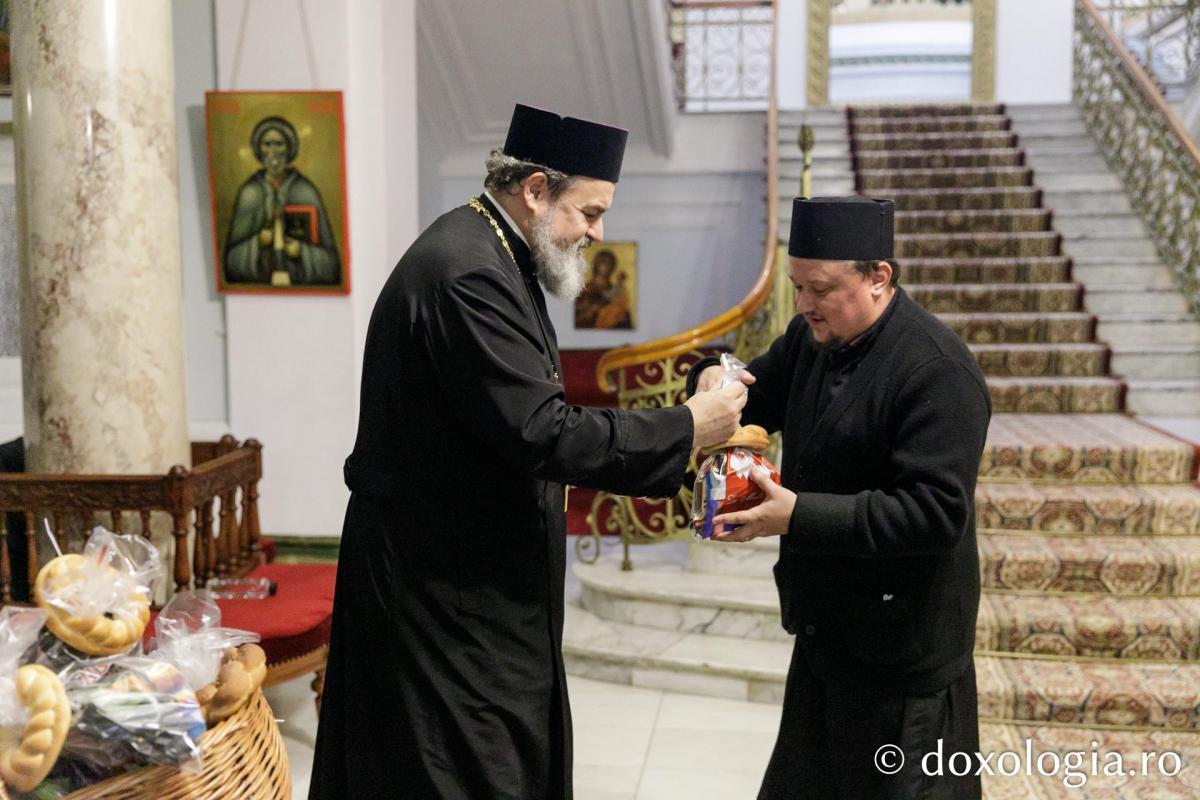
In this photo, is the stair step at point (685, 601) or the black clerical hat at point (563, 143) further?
the stair step at point (685, 601)

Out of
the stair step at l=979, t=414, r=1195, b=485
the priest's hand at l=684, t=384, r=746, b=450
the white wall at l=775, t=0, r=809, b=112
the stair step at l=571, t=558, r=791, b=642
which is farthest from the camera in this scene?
the white wall at l=775, t=0, r=809, b=112

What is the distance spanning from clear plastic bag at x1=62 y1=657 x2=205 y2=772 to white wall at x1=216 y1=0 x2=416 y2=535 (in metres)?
3.84

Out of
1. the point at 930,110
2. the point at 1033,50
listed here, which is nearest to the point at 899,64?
the point at 1033,50

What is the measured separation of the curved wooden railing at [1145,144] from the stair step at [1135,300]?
0.09m

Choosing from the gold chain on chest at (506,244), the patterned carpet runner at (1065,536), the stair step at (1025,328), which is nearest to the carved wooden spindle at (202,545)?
the gold chain on chest at (506,244)

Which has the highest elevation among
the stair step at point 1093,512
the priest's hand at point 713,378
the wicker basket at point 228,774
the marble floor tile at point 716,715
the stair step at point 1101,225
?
the stair step at point 1101,225

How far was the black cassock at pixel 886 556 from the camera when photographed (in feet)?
6.79

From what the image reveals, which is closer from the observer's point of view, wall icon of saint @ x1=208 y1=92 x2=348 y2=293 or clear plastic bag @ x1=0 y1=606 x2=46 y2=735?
clear plastic bag @ x1=0 y1=606 x2=46 y2=735

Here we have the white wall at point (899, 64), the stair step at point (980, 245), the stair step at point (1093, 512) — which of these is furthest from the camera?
the white wall at point (899, 64)

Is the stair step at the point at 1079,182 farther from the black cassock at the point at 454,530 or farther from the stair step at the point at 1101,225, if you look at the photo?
the black cassock at the point at 454,530

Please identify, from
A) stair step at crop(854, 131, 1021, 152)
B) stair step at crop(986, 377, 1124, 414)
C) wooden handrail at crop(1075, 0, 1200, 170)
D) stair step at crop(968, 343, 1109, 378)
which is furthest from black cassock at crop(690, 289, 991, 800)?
stair step at crop(854, 131, 1021, 152)

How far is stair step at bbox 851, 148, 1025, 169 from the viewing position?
9.44m

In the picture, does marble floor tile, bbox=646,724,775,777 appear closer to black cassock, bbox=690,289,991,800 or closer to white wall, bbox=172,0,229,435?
black cassock, bbox=690,289,991,800

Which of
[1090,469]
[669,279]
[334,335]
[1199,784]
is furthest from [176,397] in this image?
[669,279]
